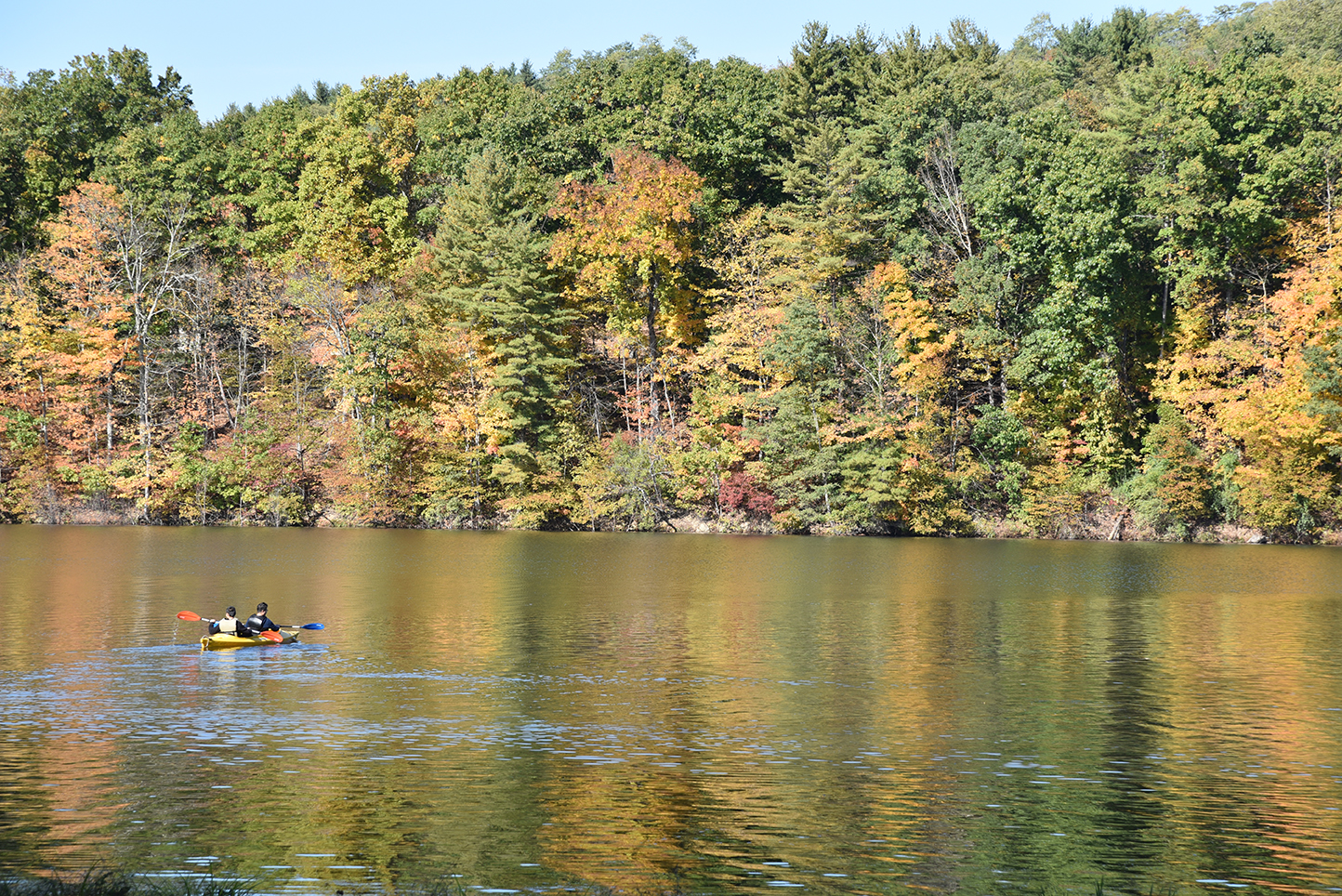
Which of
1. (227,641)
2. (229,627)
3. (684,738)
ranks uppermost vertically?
(229,627)

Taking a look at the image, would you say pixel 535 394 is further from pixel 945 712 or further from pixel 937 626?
pixel 945 712

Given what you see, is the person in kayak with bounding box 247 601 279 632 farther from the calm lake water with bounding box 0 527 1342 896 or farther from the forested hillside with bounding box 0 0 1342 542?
the forested hillside with bounding box 0 0 1342 542

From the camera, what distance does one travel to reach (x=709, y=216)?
2918 inches

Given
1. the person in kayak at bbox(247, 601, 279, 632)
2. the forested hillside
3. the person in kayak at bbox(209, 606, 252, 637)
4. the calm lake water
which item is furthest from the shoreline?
the person in kayak at bbox(209, 606, 252, 637)

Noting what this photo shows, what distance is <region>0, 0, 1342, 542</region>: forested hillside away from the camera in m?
61.4

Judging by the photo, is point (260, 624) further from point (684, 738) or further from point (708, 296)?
point (708, 296)

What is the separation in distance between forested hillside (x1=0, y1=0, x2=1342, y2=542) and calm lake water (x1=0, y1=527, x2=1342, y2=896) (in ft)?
85.2

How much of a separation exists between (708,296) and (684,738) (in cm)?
5687

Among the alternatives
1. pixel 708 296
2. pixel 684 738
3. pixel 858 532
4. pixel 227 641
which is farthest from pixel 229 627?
pixel 708 296

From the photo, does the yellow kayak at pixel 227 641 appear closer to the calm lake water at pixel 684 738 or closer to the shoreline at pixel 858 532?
the calm lake water at pixel 684 738

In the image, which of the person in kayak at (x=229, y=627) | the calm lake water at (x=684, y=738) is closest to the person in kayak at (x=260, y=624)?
the person in kayak at (x=229, y=627)

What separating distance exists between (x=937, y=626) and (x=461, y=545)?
105 feet

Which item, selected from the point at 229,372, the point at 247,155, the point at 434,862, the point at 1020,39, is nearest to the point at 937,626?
the point at 434,862

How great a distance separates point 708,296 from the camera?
244ft
